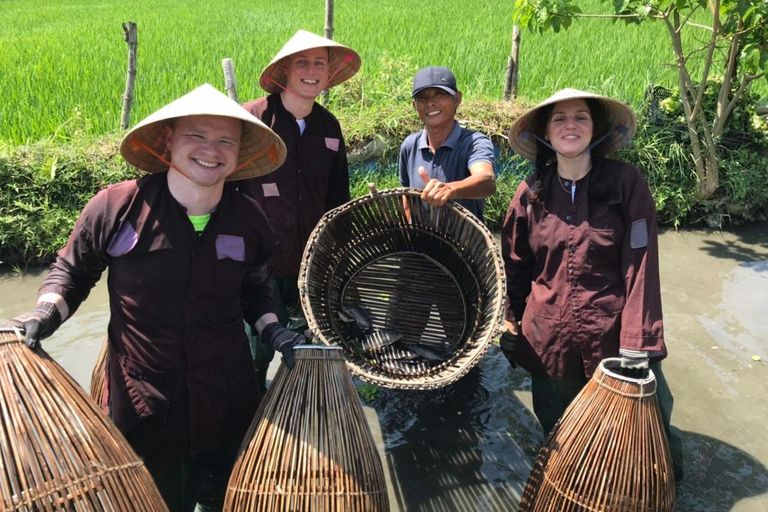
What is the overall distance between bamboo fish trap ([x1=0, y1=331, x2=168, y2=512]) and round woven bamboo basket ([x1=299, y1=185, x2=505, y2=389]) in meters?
1.17

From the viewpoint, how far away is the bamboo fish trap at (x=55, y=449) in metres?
1.43

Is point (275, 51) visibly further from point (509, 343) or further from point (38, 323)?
point (38, 323)

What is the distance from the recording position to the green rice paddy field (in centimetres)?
610

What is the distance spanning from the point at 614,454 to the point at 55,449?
154cm

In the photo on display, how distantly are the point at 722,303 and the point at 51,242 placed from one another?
4652 mm

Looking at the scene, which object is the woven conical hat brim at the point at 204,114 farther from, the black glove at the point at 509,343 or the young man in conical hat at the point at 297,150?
the black glove at the point at 509,343

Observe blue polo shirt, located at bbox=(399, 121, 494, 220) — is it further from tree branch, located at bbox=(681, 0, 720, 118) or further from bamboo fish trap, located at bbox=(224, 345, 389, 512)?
tree branch, located at bbox=(681, 0, 720, 118)

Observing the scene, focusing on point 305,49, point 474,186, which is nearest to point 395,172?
point 305,49

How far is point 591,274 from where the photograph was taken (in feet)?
7.44

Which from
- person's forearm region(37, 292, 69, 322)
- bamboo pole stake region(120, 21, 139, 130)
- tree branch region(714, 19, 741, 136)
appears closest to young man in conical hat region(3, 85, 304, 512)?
person's forearm region(37, 292, 69, 322)

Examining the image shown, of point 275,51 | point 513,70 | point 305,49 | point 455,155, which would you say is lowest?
point 455,155

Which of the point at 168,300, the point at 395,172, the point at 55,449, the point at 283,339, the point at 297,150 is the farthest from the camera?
the point at 395,172

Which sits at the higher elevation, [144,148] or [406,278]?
[144,148]

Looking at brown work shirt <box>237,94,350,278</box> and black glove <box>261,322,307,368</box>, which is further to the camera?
brown work shirt <box>237,94,350,278</box>
